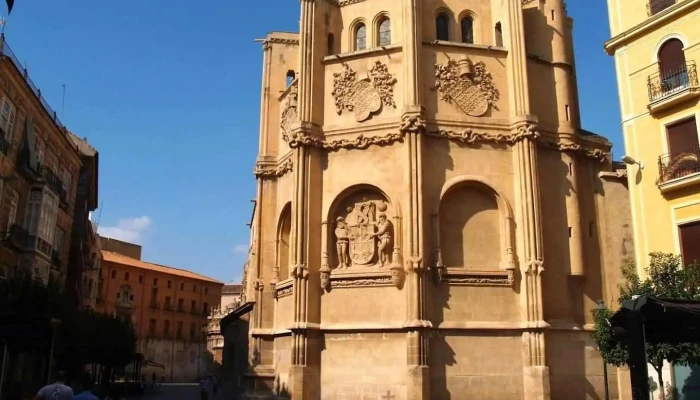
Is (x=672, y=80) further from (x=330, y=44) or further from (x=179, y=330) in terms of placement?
(x=179, y=330)

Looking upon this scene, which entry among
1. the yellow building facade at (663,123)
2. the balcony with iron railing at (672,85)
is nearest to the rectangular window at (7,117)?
the yellow building facade at (663,123)

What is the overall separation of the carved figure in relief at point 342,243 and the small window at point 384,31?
782 centimetres

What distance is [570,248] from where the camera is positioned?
23844 millimetres

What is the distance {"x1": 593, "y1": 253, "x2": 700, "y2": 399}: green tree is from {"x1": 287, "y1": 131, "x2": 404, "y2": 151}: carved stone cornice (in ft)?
30.8

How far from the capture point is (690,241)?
18.4 meters

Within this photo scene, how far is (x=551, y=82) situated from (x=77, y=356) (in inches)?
847

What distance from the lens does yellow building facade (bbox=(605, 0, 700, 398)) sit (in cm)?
1853

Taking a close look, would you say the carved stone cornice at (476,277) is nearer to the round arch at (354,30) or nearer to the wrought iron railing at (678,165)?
the wrought iron railing at (678,165)

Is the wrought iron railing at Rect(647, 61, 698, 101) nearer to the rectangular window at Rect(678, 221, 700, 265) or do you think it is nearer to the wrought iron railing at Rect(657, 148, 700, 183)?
the wrought iron railing at Rect(657, 148, 700, 183)

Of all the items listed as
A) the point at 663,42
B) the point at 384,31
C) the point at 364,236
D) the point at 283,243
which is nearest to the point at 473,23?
the point at 384,31

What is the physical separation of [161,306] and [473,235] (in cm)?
6061

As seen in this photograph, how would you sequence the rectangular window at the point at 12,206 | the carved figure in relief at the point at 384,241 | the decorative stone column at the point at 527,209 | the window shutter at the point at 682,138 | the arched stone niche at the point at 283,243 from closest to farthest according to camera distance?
the window shutter at the point at 682,138 < the decorative stone column at the point at 527,209 < the carved figure in relief at the point at 384,241 < the arched stone niche at the point at 283,243 < the rectangular window at the point at 12,206

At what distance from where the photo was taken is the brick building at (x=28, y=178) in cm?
2564

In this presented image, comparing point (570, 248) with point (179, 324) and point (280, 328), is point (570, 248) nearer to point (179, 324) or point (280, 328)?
point (280, 328)
